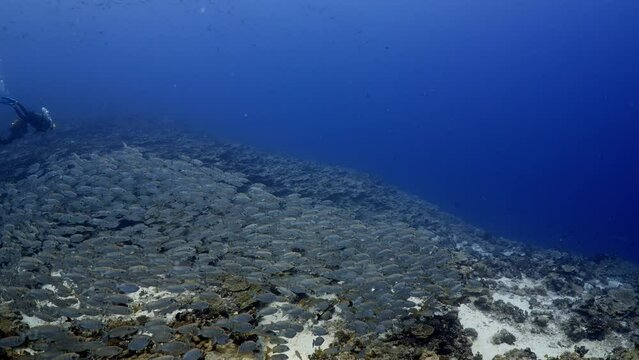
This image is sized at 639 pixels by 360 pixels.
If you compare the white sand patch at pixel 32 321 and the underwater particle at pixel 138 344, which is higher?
the underwater particle at pixel 138 344

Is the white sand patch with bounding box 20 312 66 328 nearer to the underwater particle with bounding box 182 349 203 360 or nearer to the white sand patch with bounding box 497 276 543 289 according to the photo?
the underwater particle with bounding box 182 349 203 360

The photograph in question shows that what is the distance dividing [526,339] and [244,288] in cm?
679

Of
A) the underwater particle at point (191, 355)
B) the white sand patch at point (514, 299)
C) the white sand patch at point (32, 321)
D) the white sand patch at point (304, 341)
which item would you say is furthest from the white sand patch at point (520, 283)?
the white sand patch at point (32, 321)

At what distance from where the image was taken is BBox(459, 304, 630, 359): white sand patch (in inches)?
373

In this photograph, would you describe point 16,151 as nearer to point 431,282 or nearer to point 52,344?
point 52,344

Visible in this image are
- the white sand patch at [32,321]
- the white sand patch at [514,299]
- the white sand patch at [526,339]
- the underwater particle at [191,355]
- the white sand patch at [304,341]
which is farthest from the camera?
the white sand patch at [514,299]

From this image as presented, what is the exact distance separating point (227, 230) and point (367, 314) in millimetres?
4070

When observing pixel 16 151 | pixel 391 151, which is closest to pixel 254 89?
pixel 391 151

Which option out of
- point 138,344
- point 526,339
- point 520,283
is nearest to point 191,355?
point 138,344

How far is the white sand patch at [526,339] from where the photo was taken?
31.1 ft

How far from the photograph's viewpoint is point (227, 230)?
Answer: 9961 millimetres

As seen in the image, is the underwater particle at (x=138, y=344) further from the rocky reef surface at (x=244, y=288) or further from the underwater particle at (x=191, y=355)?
the underwater particle at (x=191, y=355)

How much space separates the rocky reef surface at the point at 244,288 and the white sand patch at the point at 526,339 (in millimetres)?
40

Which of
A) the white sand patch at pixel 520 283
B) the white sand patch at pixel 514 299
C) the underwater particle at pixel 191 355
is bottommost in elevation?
the underwater particle at pixel 191 355
